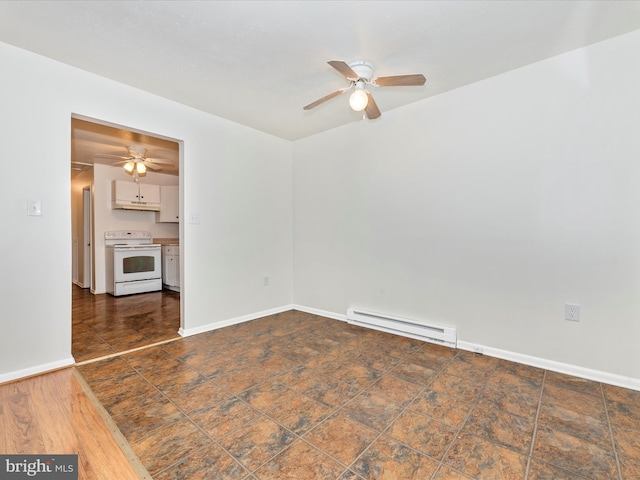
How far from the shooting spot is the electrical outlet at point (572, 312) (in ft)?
7.70

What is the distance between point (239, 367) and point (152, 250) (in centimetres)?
419

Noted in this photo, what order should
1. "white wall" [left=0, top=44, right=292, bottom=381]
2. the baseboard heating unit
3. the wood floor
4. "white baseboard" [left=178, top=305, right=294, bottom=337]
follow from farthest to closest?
"white baseboard" [left=178, top=305, right=294, bottom=337] < the baseboard heating unit < "white wall" [left=0, top=44, right=292, bottom=381] < the wood floor

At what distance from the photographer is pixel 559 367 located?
240 cm

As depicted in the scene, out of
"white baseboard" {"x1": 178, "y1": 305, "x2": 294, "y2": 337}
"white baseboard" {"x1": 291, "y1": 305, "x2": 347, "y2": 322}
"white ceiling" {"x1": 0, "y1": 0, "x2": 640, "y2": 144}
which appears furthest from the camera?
"white baseboard" {"x1": 291, "y1": 305, "x2": 347, "y2": 322}

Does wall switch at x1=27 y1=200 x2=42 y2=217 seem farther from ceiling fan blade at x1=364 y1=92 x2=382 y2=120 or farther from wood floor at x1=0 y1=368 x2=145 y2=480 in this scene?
ceiling fan blade at x1=364 y1=92 x2=382 y2=120

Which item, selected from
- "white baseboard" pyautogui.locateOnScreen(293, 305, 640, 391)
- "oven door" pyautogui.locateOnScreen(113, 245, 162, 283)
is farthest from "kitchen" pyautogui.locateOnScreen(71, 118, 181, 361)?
"white baseboard" pyautogui.locateOnScreen(293, 305, 640, 391)

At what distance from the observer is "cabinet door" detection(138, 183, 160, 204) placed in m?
5.82

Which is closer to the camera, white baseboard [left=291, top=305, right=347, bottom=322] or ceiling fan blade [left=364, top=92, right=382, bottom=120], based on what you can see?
ceiling fan blade [left=364, top=92, right=382, bottom=120]

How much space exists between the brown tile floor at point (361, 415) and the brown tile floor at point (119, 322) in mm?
355

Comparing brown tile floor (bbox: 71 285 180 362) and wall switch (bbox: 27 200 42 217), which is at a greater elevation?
wall switch (bbox: 27 200 42 217)

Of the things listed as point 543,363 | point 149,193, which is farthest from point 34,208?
point 543,363

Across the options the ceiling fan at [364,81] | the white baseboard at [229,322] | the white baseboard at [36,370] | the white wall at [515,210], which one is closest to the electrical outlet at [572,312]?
the white wall at [515,210]

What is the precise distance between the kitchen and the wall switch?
5.51ft

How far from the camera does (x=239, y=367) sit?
2514mm
